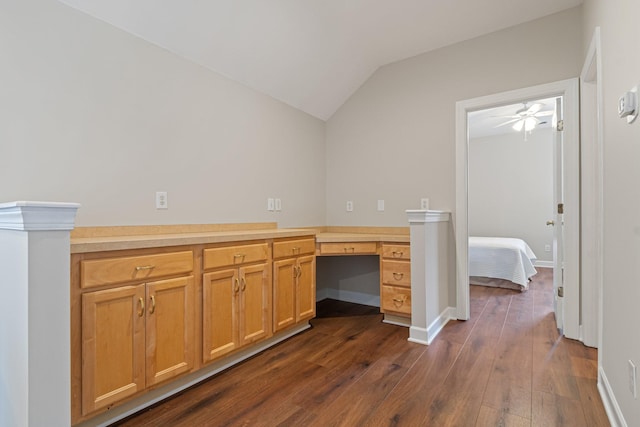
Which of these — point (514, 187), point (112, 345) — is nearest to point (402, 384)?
point (112, 345)

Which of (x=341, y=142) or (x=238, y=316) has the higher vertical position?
(x=341, y=142)

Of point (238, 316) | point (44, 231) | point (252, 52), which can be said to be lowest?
point (238, 316)

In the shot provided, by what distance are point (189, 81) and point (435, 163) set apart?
2.38 metres

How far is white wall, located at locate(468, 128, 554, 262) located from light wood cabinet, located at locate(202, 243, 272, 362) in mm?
5677

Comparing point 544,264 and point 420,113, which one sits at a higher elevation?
point 420,113

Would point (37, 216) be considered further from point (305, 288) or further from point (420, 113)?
point (420, 113)

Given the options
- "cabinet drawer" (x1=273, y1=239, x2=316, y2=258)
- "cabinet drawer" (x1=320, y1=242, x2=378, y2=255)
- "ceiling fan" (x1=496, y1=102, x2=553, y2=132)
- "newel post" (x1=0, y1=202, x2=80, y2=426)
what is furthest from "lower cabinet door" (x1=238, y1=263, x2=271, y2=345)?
"ceiling fan" (x1=496, y1=102, x2=553, y2=132)

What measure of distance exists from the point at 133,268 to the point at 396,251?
208cm

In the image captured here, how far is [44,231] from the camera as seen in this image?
3.74 ft

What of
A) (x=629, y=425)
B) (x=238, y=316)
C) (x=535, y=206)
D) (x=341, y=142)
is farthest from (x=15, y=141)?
(x=535, y=206)

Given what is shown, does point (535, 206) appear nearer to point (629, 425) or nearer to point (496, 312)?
point (496, 312)

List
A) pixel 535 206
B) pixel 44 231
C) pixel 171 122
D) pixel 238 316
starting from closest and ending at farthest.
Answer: pixel 44 231 < pixel 238 316 < pixel 171 122 < pixel 535 206

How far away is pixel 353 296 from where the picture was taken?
3807mm

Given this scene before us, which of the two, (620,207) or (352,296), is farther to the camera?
(352,296)
